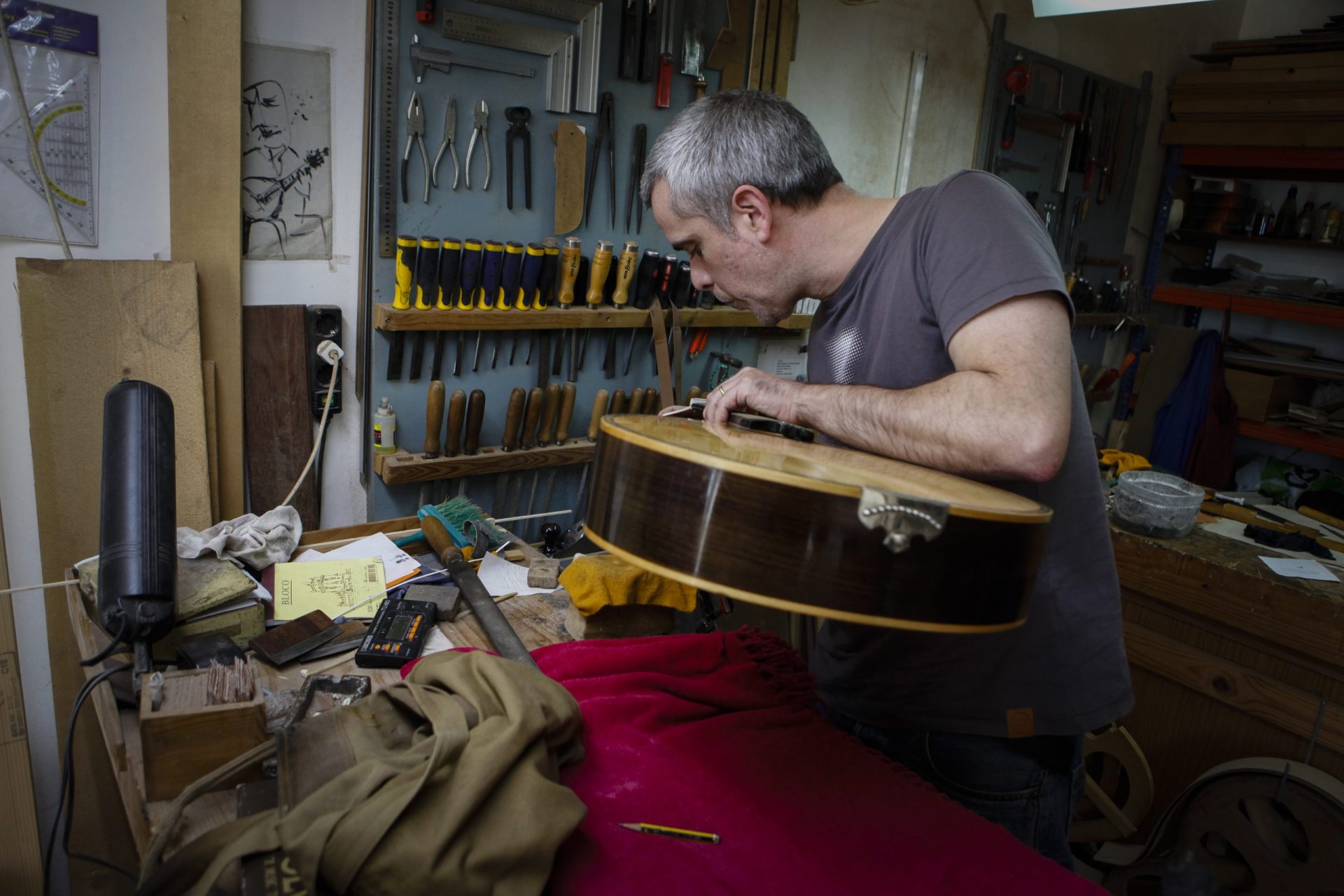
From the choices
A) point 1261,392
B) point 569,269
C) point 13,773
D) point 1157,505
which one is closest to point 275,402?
point 569,269

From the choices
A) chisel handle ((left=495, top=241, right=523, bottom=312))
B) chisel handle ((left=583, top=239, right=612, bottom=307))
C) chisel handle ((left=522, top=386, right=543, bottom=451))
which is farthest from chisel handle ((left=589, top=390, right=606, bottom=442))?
chisel handle ((left=495, top=241, right=523, bottom=312))

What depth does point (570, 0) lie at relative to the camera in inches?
106

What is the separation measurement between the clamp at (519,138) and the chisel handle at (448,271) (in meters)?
0.29

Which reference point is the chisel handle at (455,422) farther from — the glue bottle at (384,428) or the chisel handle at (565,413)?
the chisel handle at (565,413)

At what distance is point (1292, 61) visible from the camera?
4.50m

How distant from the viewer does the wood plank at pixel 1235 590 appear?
7.41 ft

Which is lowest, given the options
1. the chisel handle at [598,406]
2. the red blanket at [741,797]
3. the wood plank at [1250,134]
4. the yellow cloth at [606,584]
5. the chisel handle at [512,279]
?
the red blanket at [741,797]

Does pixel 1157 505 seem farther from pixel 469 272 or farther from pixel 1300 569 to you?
pixel 469 272

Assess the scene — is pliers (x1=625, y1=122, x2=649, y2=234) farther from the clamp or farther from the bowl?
the bowl

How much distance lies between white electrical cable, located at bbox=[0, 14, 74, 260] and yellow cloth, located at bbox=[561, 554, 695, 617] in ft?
5.25

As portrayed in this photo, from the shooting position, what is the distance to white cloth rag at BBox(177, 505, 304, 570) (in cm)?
179

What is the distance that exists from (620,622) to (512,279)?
4.68ft

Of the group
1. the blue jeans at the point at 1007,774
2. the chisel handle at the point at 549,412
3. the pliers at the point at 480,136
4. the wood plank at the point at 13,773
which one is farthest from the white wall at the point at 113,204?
the blue jeans at the point at 1007,774

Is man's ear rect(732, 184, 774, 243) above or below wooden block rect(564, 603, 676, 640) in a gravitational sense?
above
